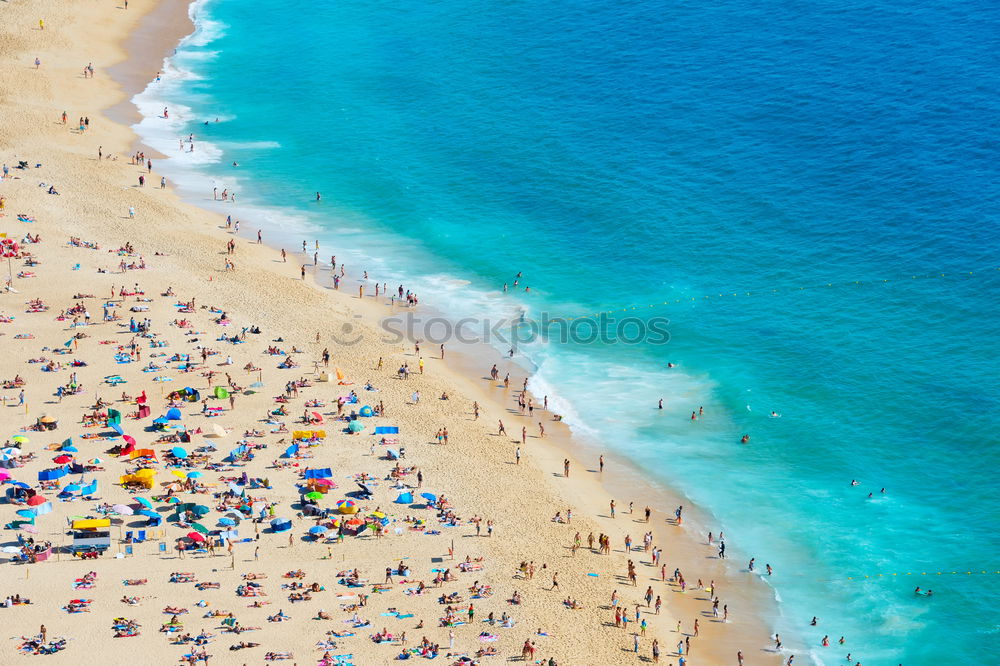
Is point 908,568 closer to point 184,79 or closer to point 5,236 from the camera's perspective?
point 5,236

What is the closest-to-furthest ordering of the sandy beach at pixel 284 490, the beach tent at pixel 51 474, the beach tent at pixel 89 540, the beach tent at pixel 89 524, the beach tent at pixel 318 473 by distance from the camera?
1. the sandy beach at pixel 284 490
2. the beach tent at pixel 89 540
3. the beach tent at pixel 89 524
4. the beach tent at pixel 51 474
5. the beach tent at pixel 318 473

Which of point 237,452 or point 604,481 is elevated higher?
point 604,481

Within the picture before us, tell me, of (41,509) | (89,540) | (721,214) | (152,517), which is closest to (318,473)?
(152,517)

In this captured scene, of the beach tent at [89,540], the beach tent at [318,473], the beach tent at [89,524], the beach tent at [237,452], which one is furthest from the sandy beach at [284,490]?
the beach tent at [89,540]

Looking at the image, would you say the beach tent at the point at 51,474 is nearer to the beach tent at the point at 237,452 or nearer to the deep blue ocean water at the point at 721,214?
the beach tent at the point at 237,452

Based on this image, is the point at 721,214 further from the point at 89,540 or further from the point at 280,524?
the point at 89,540
